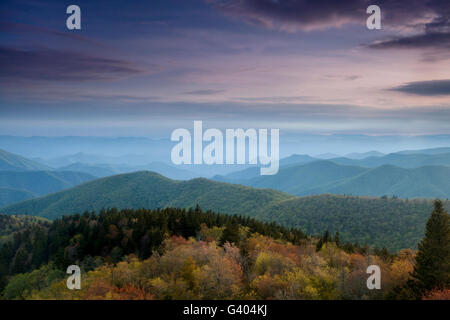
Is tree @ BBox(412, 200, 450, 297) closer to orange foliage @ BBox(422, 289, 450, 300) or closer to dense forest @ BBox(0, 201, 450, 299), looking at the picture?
dense forest @ BBox(0, 201, 450, 299)

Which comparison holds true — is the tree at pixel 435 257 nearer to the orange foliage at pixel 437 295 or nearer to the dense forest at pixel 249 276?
the dense forest at pixel 249 276

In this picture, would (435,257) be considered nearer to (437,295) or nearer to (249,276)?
(437,295)

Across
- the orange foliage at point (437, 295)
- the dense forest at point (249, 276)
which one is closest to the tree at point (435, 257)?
the dense forest at point (249, 276)

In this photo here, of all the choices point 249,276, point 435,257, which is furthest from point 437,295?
point 249,276

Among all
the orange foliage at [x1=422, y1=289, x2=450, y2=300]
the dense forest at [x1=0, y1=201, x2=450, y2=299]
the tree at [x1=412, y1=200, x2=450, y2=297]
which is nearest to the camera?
the orange foliage at [x1=422, y1=289, x2=450, y2=300]

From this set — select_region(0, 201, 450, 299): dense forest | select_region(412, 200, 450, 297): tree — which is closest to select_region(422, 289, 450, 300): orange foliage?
select_region(0, 201, 450, 299): dense forest

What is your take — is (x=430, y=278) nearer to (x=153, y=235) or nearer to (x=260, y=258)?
(x=260, y=258)
